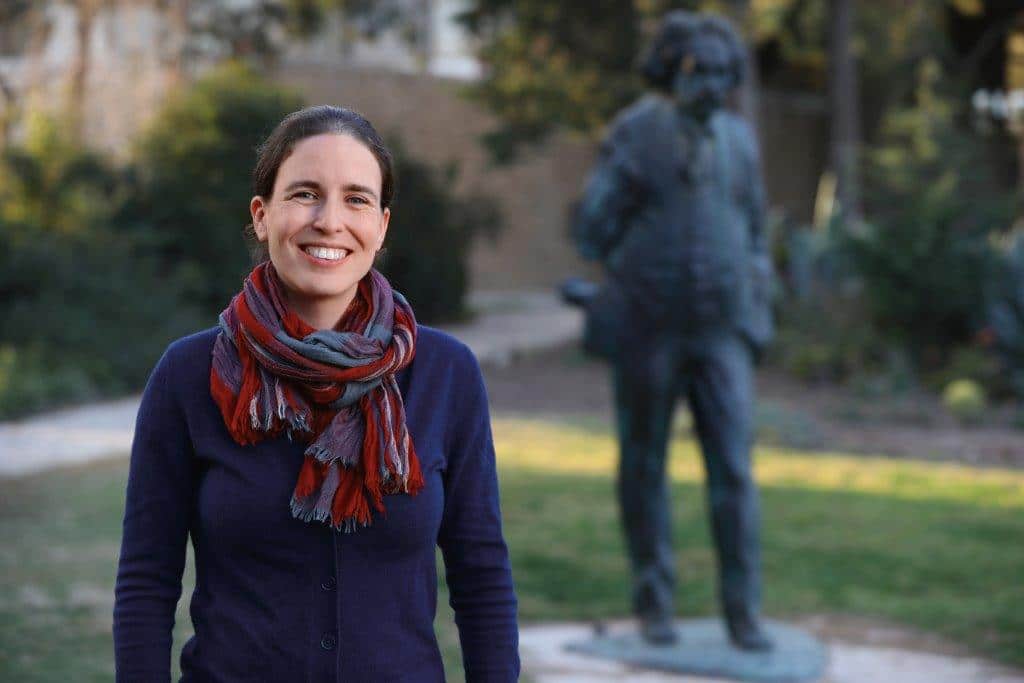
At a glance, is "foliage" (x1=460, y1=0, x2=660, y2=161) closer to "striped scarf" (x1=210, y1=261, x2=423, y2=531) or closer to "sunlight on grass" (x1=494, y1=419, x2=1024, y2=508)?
"sunlight on grass" (x1=494, y1=419, x2=1024, y2=508)

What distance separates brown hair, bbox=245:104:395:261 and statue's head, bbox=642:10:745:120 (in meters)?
3.12

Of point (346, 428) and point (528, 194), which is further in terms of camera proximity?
point (528, 194)

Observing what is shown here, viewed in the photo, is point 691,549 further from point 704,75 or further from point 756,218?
point 704,75

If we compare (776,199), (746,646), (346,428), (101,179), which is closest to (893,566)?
(746,646)

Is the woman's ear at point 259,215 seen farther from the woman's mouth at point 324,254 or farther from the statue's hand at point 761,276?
the statue's hand at point 761,276

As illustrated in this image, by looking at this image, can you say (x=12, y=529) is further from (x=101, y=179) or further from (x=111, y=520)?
(x=101, y=179)

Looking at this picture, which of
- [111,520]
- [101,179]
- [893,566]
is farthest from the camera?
[101,179]

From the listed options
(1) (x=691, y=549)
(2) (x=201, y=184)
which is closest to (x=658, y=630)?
(1) (x=691, y=549)

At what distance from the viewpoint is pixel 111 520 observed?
8.38m

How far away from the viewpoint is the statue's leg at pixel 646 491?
5.66 meters

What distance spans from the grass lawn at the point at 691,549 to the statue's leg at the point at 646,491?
0.81 metres

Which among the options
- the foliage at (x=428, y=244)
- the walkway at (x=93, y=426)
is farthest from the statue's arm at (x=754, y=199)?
the foliage at (x=428, y=244)

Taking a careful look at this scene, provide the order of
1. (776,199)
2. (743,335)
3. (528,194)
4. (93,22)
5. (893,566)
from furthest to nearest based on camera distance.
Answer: (776,199) < (528,194) < (93,22) < (893,566) < (743,335)

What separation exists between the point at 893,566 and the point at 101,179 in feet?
36.1
